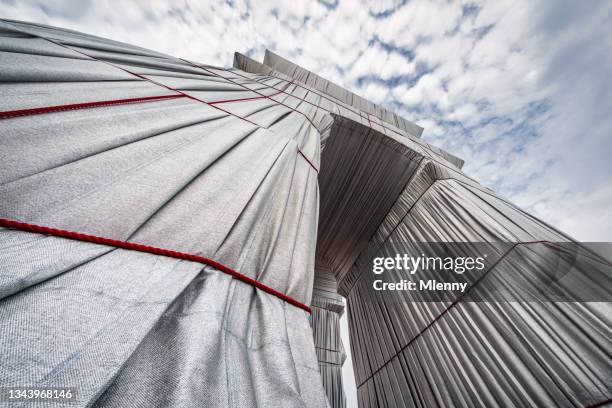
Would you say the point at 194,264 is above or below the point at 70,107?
below

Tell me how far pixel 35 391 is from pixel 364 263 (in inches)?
149

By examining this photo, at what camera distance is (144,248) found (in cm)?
60

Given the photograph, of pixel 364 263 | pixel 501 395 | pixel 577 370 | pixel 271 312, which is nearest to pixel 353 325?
pixel 364 263

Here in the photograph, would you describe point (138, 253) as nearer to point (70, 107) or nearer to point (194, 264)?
point (194, 264)

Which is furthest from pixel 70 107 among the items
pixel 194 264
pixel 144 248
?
pixel 194 264

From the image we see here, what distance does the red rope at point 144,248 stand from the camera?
0.48 m

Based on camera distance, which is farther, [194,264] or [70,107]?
[70,107]

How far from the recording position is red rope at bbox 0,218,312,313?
483 millimetres

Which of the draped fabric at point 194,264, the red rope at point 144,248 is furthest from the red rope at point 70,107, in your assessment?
the red rope at point 144,248

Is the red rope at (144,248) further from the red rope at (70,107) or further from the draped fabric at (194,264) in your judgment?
the red rope at (70,107)

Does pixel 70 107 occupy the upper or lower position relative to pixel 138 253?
upper

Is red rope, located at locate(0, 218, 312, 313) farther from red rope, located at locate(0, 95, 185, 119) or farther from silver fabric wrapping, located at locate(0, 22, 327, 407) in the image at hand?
red rope, located at locate(0, 95, 185, 119)

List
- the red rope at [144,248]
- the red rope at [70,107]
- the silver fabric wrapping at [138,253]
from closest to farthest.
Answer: the silver fabric wrapping at [138,253]
the red rope at [144,248]
the red rope at [70,107]

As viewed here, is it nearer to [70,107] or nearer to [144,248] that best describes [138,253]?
[144,248]
